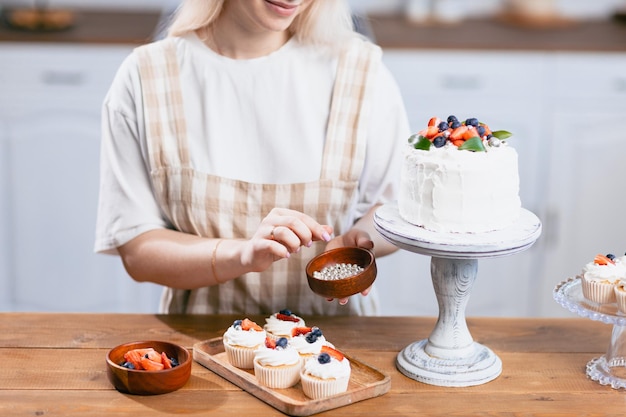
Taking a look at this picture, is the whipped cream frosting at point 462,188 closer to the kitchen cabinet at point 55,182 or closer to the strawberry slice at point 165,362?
the strawberry slice at point 165,362

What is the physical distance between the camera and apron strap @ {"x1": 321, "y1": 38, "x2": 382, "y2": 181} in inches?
72.3

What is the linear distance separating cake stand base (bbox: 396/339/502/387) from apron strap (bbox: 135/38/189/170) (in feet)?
2.00

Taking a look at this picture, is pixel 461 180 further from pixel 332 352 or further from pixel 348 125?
pixel 348 125

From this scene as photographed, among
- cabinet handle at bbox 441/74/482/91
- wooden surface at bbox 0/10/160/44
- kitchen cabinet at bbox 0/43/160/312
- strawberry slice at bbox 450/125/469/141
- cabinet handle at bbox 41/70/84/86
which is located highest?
wooden surface at bbox 0/10/160/44

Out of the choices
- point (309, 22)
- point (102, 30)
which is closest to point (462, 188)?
point (309, 22)

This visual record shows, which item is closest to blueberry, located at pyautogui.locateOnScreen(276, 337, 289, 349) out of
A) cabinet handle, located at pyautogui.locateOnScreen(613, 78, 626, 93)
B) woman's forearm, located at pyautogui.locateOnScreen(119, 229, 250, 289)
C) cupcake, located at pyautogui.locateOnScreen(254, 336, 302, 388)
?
cupcake, located at pyautogui.locateOnScreen(254, 336, 302, 388)

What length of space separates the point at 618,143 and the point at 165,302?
1953mm

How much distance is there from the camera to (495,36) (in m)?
3.39

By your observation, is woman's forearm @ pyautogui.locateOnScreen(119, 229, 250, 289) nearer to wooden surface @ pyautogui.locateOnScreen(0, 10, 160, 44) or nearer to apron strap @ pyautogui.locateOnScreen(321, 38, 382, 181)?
apron strap @ pyautogui.locateOnScreen(321, 38, 382, 181)

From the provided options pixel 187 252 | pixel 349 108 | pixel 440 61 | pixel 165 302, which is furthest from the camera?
pixel 440 61

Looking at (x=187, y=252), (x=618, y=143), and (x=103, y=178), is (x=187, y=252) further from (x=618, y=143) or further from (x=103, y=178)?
(x=618, y=143)

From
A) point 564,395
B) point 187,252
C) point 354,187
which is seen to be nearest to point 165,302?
point 187,252

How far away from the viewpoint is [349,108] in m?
1.85

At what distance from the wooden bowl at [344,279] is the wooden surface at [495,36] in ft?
5.79
